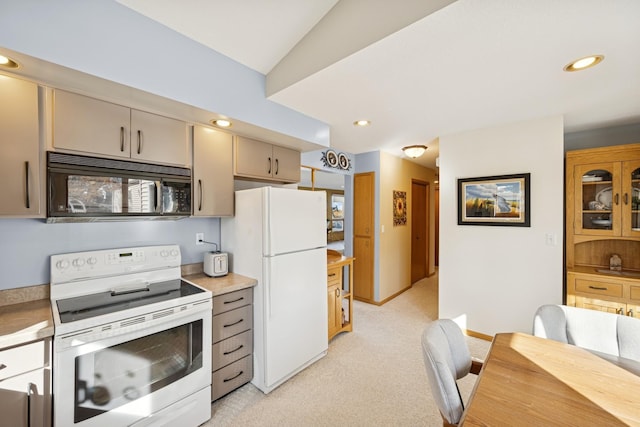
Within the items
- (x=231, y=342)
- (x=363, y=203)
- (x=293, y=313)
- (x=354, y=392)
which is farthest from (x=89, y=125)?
(x=363, y=203)

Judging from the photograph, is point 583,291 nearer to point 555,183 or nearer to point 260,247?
point 555,183

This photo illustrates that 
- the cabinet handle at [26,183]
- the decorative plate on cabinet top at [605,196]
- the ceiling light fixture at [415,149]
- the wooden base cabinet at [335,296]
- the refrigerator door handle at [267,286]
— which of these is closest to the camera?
the cabinet handle at [26,183]

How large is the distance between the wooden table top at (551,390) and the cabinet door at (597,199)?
1997 millimetres

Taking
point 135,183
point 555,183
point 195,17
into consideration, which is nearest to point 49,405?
point 135,183

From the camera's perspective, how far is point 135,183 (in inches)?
73.2

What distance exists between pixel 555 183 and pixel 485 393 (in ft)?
8.35

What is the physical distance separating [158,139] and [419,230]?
4.96 meters

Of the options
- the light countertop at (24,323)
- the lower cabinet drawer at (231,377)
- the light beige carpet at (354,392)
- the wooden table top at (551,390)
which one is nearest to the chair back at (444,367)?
the wooden table top at (551,390)

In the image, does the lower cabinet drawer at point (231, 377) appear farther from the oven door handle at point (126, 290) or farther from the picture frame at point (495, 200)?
the picture frame at point (495, 200)

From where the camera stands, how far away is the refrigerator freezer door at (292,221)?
6.98 ft

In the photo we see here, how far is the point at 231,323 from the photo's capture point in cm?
209

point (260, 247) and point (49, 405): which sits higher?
point (260, 247)

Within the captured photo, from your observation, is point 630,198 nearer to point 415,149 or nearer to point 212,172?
point 415,149

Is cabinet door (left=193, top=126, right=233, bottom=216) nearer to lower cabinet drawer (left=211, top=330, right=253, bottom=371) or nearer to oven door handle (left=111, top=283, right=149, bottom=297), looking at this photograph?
oven door handle (left=111, top=283, right=149, bottom=297)
